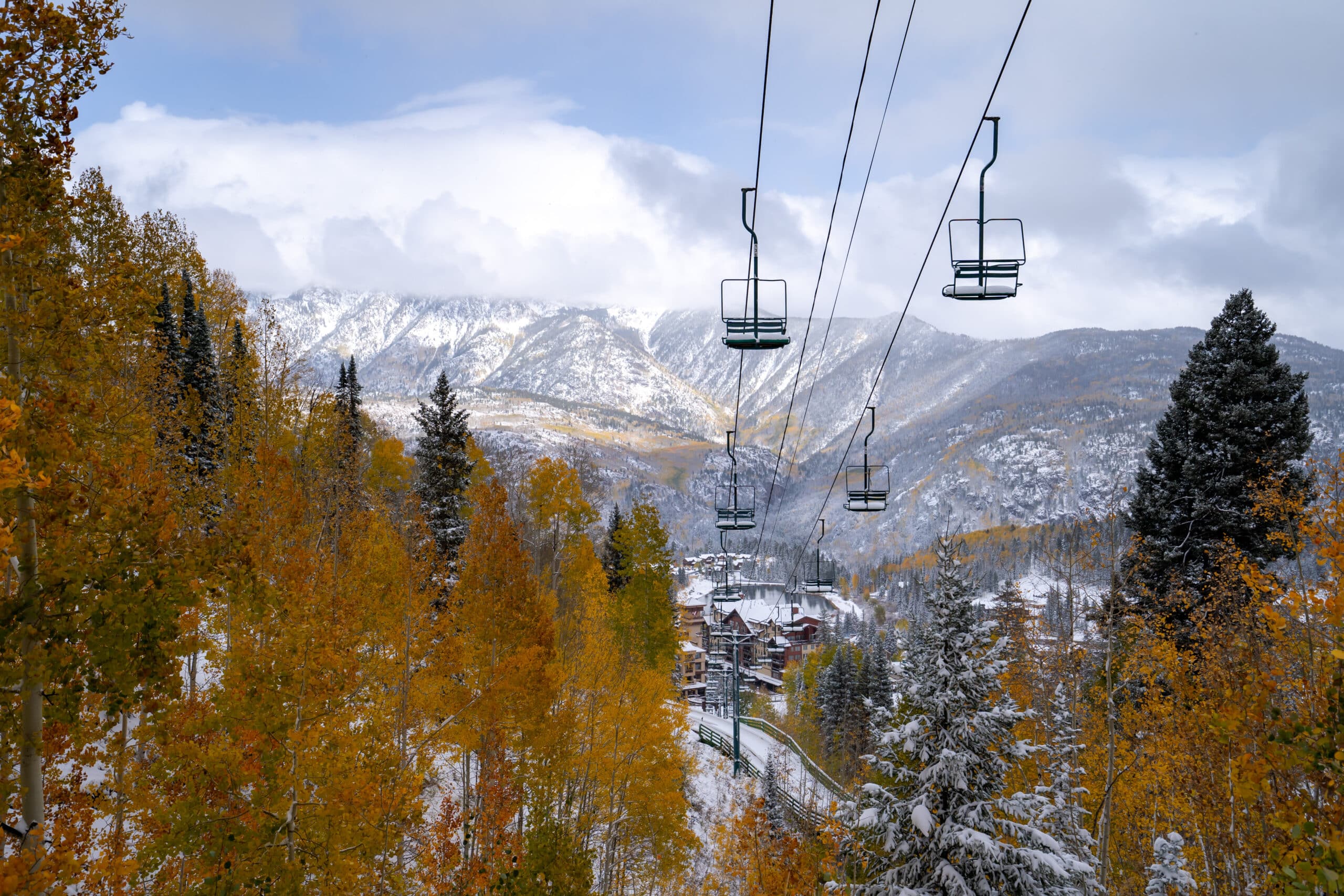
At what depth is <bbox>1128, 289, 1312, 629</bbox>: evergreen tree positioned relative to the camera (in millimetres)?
22203

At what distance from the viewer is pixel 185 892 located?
37.9 ft

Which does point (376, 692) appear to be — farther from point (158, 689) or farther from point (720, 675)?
point (720, 675)

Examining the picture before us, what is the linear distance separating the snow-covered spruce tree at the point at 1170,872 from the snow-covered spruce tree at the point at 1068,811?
104 cm

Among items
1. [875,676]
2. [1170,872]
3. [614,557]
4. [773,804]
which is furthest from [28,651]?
[875,676]

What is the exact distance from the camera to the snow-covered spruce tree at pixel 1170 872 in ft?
44.1

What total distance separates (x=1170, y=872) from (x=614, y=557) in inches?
1350

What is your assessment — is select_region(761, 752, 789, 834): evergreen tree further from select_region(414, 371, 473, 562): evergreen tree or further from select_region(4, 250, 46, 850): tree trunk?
select_region(4, 250, 46, 850): tree trunk

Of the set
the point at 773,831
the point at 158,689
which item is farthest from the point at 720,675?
the point at 158,689

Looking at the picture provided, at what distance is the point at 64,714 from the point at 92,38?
6620 millimetres

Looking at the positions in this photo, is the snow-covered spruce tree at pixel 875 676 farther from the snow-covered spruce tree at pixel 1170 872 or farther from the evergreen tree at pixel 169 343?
the evergreen tree at pixel 169 343

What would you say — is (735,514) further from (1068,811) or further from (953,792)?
(1068,811)

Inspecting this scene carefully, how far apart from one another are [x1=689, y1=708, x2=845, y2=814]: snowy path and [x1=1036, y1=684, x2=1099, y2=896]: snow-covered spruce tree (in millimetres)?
15988

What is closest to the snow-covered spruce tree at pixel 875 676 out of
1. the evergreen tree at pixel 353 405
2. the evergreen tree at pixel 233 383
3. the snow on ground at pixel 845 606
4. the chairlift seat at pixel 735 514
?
the chairlift seat at pixel 735 514

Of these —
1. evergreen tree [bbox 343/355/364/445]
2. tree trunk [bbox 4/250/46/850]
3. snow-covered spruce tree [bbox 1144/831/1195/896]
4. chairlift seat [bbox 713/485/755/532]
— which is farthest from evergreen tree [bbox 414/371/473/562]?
snow-covered spruce tree [bbox 1144/831/1195/896]
